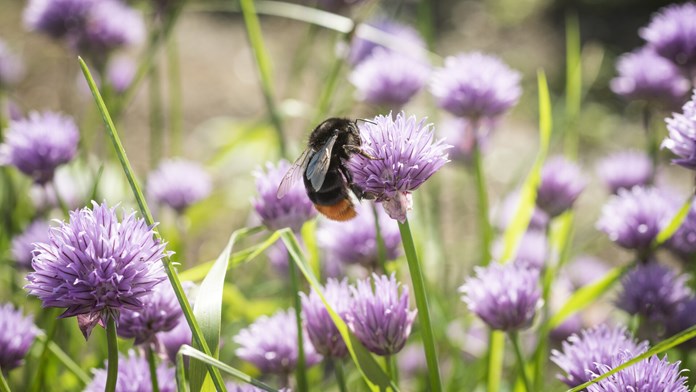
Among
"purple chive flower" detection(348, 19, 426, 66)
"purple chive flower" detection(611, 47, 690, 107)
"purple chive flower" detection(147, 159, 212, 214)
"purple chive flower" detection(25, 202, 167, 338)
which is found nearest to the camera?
"purple chive flower" detection(25, 202, 167, 338)

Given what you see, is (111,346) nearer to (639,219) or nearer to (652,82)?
(639,219)

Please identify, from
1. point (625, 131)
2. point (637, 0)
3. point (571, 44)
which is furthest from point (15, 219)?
point (637, 0)

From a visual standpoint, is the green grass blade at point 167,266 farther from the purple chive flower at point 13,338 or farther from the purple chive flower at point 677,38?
the purple chive flower at point 677,38

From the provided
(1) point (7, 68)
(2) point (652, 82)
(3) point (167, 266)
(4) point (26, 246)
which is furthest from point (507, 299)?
(1) point (7, 68)

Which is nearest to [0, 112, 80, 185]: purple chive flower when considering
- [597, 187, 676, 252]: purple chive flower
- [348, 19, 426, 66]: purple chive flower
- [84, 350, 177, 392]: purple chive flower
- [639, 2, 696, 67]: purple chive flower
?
[84, 350, 177, 392]: purple chive flower

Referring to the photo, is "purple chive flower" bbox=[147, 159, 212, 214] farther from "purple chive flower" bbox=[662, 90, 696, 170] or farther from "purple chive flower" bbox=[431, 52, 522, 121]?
"purple chive flower" bbox=[662, 90, 696, 170]

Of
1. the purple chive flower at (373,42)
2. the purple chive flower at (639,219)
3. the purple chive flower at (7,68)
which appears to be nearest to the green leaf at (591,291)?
the purple chive flower at (639,219)

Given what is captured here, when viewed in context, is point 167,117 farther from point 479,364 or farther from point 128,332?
point 128,332
